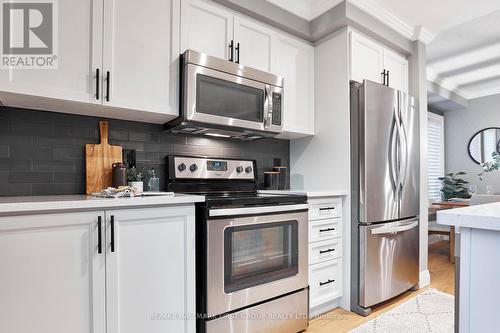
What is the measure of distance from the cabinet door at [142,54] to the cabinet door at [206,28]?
2.9 inches

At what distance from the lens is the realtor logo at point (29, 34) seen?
1.40 m

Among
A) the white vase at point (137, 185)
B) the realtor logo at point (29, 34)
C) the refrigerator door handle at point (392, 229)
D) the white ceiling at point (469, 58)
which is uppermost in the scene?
the white ceiling at point (469, 58)

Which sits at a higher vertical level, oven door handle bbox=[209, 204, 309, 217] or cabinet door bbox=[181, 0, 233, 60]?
cabinet door bbox=[181, 0, 233, 60]

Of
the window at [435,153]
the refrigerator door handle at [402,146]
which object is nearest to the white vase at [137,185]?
the refrigerator door handle at [402,146]

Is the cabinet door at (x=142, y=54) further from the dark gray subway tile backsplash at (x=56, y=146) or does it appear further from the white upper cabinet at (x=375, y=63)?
the white upper cabinet at (x=375, y=63)

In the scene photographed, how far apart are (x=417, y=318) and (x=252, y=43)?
253 centimetres

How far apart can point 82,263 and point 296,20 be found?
242cm

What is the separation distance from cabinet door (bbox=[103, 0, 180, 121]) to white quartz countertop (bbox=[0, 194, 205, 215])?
622 millimetres

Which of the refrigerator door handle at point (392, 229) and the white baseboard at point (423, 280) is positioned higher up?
the refrigerator door handle at point (392, 229)

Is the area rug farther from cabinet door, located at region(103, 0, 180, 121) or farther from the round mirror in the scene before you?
the round mirror

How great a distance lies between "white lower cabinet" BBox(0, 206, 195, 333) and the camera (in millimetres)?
1184

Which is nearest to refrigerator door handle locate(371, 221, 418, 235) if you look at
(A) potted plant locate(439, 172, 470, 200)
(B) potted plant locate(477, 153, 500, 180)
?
(A) potted plant locate(439, 172, 470, 200)

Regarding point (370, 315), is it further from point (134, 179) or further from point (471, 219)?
point (134, 179)

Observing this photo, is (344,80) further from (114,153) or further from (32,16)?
(32,16)
